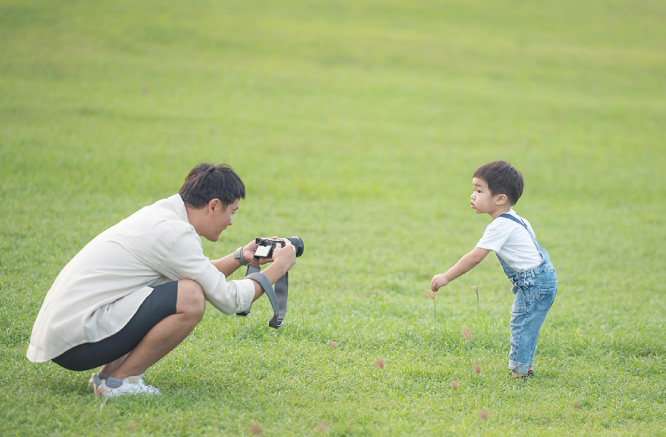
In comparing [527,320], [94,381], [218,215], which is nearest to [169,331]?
[94,381]

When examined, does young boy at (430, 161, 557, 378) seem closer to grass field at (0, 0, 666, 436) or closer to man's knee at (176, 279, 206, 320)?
grass field at (0, 0, 666, 436)

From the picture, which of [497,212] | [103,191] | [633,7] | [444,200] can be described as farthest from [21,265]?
[633,7]

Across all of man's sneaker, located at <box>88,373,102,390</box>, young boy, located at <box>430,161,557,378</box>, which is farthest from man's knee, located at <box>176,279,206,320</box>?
young boy, located at <box>430,161,557,378</box>

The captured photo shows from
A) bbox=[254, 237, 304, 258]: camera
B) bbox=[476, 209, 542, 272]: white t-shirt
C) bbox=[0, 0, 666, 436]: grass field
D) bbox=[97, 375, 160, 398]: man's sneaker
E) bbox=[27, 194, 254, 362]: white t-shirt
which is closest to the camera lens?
bbox=[27, 194, 254, 362]: white t-shirt

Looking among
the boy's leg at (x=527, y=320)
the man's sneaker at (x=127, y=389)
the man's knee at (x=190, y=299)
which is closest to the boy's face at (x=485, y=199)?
the boy's leg at (x=527, y=320)

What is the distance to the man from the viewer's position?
13.1 feet

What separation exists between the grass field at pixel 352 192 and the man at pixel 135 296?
0.31m

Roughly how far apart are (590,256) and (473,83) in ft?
41.1

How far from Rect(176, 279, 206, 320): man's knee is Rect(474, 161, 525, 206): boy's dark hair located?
218 centimetres

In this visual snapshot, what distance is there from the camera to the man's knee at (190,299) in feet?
13.3

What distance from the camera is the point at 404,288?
7.25 meters

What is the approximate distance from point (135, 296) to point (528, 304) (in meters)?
2.75

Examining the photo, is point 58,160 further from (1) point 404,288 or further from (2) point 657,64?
(2) point 657,64

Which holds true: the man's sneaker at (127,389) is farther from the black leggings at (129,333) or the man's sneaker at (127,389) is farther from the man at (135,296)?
the black leggings at (129,333)
